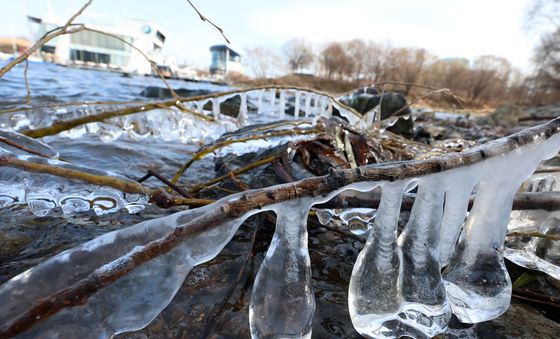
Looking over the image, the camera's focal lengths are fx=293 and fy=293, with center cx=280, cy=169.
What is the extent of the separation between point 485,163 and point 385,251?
337mm

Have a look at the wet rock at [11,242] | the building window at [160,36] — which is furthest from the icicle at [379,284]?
the building window at [160,36]

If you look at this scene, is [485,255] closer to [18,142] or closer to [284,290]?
[284,290]

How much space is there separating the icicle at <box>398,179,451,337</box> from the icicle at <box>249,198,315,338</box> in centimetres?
28

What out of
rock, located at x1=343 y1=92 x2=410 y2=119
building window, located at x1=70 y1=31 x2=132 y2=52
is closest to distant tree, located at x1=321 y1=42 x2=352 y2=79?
building window, located at x1=70 y1=31 x2=132 y2=52

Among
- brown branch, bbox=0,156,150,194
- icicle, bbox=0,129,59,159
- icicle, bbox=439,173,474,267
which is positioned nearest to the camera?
icicle, bbox=439,173,474,267

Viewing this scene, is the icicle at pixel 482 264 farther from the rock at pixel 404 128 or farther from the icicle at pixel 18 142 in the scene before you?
the rock at pixel 404 128

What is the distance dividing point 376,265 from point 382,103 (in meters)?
8.71

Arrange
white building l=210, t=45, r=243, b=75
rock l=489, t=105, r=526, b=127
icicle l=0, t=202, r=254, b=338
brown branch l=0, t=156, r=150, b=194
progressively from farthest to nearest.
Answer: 1. white building l=210, t=45, r=243, b=75
2. rock l=489, t=105, r=526, b=127
3. brown branch l=0, t=156, r=150, b=194
4. icicle l=0, t=202, r=254, b=338

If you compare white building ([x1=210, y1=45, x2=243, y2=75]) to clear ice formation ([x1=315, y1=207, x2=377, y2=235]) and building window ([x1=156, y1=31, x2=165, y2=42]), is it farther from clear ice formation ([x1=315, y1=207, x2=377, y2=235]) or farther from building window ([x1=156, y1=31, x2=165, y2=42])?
clear ice formation ([x1=315, y1=207, x2=377, y2=235])

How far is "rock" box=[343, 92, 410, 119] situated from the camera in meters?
8.39

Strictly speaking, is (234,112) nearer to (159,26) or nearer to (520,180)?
(520,180)

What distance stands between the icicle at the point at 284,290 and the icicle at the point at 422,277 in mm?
281

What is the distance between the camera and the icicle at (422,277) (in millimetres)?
795

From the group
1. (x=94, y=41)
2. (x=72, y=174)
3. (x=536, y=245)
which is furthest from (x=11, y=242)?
(x=94, y=41)
